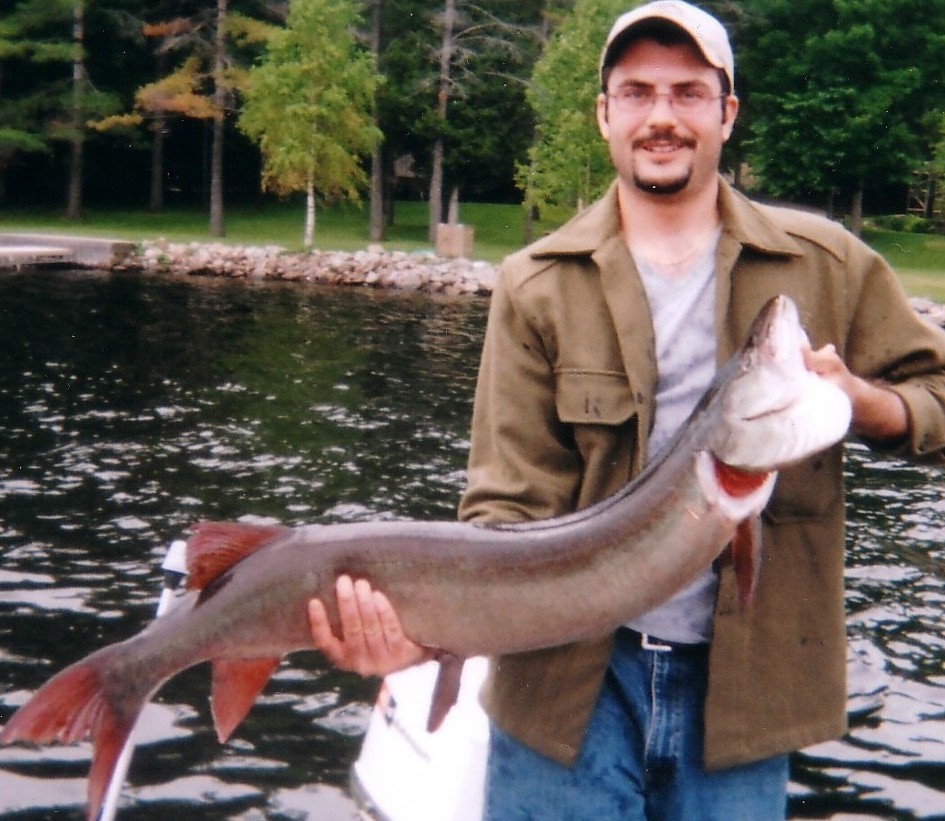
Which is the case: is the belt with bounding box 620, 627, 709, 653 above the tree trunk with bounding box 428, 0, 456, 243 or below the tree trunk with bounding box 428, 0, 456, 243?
below

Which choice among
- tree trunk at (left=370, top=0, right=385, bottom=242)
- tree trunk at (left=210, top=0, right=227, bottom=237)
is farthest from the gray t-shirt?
tree trunk at (left=210, top=0, right=227, bottom=237)

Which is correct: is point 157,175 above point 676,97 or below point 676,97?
above

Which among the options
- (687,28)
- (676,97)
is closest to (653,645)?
(676,97)

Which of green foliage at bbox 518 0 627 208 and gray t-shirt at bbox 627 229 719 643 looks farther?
green foliage at bbox 518 0 627 208

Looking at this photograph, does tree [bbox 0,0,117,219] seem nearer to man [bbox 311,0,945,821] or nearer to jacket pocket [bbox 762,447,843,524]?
man [bbox 311,0,945,821]

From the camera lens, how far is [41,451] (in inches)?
473

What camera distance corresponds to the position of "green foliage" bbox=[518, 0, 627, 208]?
109 ft

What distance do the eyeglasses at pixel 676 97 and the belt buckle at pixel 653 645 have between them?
1256 millimetres

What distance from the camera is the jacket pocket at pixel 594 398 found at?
9.50 ft

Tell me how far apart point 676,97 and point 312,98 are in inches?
1290

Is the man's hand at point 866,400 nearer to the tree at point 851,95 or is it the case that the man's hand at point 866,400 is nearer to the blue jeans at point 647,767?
the blue jeans at point 647,767

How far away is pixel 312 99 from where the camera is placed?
112ft

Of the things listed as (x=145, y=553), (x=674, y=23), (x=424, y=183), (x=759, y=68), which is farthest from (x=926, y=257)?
(x=674, y=23)

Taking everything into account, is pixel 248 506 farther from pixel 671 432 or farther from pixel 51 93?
pixel 51 93
